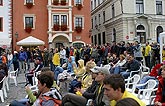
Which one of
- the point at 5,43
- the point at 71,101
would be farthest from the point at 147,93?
the point at 5,43

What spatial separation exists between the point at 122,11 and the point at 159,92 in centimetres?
3763

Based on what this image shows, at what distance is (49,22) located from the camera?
3566cm

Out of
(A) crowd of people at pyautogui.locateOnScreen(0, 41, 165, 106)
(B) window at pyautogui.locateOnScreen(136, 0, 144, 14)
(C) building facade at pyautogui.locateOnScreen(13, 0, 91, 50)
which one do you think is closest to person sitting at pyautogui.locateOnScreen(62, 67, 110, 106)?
(A) crowd of people at pyautogui.locateOnScreen(0, 41, 165, 106)

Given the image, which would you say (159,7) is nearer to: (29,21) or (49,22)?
(49,22)

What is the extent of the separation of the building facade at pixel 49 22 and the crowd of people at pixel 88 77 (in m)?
11.2

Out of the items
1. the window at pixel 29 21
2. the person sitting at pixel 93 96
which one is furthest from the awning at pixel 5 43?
the person sitting at pixel 93 96

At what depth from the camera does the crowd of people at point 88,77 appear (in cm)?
361

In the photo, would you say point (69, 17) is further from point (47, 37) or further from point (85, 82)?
point (85, 82)

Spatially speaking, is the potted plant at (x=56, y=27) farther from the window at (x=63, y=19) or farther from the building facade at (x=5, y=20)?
the building facade at (x=5, y=20)

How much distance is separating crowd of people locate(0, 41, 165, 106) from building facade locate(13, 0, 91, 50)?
440 inches

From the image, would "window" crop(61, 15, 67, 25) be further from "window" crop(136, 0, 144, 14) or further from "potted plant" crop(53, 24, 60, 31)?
"window" crop(136, 0, 144, 14)

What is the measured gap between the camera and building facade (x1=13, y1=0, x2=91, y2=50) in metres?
35.6

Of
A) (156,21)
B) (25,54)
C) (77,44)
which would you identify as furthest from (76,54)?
(156,21)

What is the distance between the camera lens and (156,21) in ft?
145
